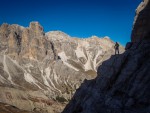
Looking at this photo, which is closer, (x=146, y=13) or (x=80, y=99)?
(x=80, y=99)

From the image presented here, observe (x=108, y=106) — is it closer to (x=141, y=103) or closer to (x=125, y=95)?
(x=125, y=95)

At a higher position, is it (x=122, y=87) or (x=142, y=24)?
(x=142, y=24)

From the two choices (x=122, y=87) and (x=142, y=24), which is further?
(x=142, y=24)

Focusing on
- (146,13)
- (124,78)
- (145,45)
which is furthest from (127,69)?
→ (146,13)

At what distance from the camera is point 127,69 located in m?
52.3

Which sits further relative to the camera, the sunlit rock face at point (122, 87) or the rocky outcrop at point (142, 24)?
the rocky outcrop at point (142, 24)

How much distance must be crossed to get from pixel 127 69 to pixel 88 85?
17.2 m

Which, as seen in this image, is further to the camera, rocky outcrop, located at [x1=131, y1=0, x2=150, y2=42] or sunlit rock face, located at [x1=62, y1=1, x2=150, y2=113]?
rocky outcrop, located at [x1=131, y1=0, x2=150, y2=42]

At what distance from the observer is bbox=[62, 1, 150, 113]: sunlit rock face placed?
43406mm

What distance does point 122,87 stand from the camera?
1976 inches

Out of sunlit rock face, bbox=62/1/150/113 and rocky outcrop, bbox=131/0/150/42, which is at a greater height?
rocky outcrop, bbox=131/0/150/42

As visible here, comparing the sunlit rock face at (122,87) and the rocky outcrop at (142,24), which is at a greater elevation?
the rocky outcrop at (142,24)

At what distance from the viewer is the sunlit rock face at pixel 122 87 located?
43.4 meters

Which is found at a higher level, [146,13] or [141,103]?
[146,13]
